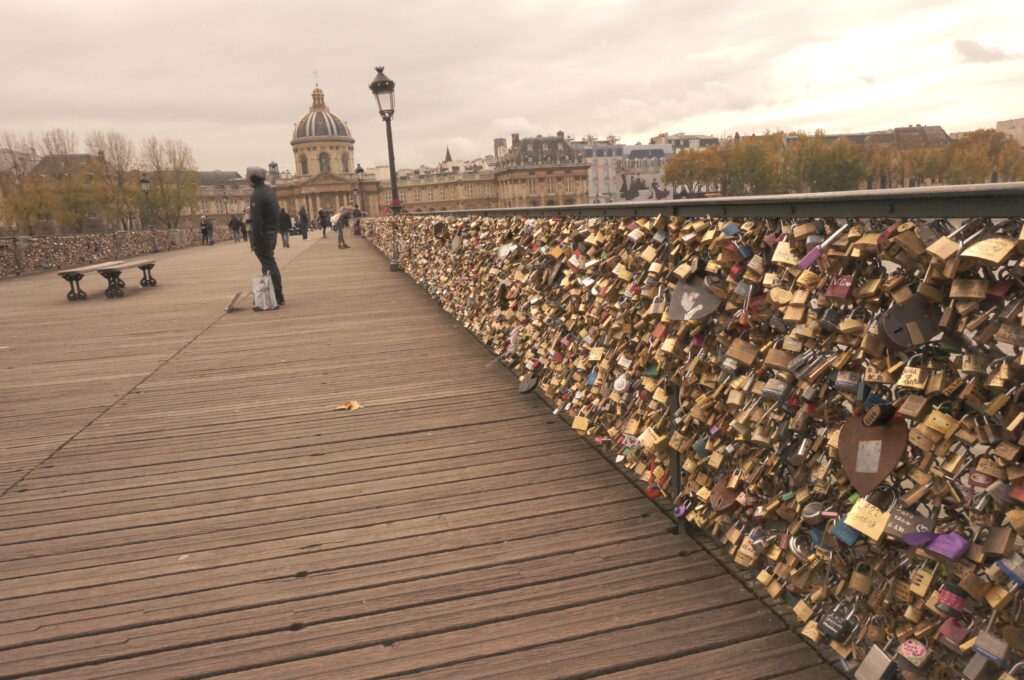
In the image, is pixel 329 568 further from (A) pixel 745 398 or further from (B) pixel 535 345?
(B) pixel 535 345

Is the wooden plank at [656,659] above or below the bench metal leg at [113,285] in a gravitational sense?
below

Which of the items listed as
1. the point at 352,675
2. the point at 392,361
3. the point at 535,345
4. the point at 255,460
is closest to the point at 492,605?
the point at 352,675

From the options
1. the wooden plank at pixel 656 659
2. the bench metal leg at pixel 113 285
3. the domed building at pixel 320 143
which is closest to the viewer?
the wooden plank at pixel 656 659

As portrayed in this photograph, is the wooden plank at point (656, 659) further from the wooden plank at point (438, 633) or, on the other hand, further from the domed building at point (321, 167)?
the domed building at point (321, 167)

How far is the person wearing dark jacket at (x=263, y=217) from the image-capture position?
10.6m

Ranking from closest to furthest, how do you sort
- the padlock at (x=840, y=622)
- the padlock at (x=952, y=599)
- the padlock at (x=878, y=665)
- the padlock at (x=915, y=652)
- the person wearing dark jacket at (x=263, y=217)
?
the padlock at (x=952, y=599) → the padlock at (x=915, y=652) → the padlock at (x=878, y=665) → the padlock at (x=840, y=622) → the person wearing dark jacket at (x=263, y=217)

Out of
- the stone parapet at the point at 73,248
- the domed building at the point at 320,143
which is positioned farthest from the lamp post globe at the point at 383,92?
the domed building at the point at 320,143

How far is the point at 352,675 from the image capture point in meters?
2.42

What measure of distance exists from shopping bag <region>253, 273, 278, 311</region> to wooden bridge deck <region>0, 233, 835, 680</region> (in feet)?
15.5

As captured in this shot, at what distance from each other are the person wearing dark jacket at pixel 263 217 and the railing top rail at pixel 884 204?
876 centimetres

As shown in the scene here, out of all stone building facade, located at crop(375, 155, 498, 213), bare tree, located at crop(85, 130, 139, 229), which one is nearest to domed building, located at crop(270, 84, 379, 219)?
stone building facade, located at crop(375, 155, 498, 213)

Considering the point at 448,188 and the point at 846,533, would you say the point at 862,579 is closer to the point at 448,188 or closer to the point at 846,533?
the point at 846,533

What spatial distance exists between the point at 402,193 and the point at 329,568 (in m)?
157

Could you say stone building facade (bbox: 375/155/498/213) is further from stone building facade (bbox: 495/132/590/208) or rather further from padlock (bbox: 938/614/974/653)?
padlock (bbox: 938/614/974/653)
